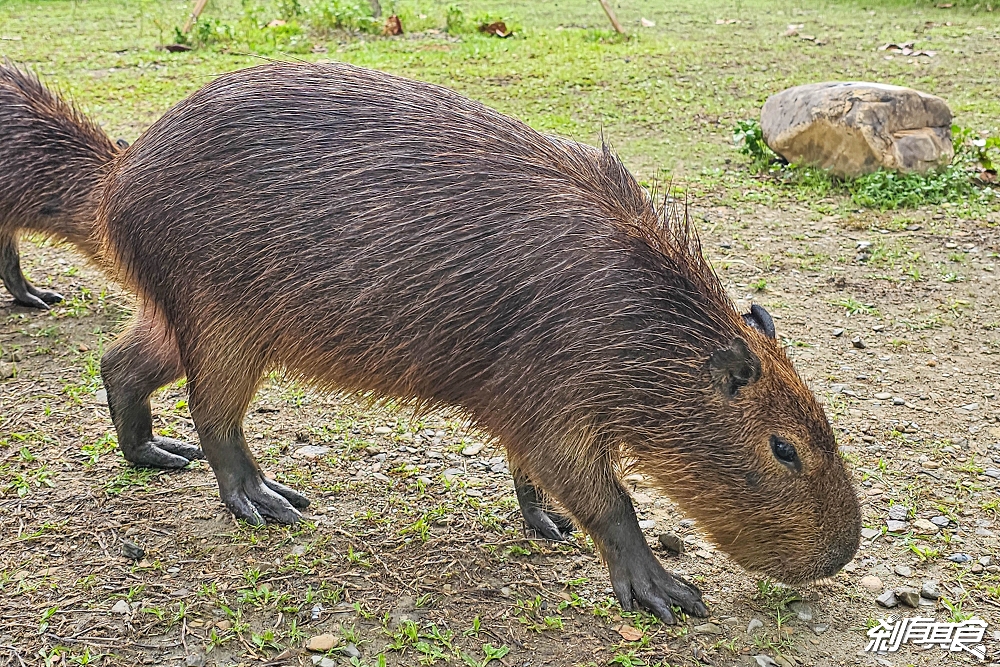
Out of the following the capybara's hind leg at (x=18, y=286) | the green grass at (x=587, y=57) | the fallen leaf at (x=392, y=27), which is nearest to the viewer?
the capybara's hind leg at (x=18, y=286)

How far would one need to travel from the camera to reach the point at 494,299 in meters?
2.61

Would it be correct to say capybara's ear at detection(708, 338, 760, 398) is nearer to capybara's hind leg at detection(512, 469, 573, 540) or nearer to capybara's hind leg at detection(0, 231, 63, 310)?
capybara's hind leg at detection(512, 469, 573, 540)

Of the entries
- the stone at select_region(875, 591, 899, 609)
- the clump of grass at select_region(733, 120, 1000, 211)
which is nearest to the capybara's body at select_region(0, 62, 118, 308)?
the stone at select_region(875, 591, 899, 609)

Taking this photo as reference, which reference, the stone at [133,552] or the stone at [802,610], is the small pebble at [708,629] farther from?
the stone at [133,552]

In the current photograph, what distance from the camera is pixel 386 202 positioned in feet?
8.79

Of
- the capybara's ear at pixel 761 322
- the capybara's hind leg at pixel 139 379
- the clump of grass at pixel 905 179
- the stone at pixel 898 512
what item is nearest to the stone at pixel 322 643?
the capybara's hind leg at pixel 139 379

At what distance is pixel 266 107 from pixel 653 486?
1509 millimetres

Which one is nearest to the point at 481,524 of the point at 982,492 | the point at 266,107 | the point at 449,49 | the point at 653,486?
the point at 653,486

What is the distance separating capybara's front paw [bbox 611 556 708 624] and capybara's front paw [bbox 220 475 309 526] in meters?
1.08

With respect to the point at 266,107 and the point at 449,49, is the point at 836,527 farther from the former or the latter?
the point at 449,49

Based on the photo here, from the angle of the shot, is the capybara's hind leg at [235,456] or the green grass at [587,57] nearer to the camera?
the capybara's hind leg at [235,456]

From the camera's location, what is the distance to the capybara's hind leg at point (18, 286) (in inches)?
183

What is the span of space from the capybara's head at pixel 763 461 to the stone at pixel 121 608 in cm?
149

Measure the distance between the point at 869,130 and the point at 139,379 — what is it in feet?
15.2
